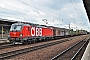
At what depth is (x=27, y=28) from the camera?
23.1 meters

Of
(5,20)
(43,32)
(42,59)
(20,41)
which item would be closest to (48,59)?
(42,59)

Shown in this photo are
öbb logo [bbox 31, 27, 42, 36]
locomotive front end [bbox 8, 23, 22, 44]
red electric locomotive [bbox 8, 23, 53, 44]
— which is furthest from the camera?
öbb logo [bbox 31, 27, 42, 36]

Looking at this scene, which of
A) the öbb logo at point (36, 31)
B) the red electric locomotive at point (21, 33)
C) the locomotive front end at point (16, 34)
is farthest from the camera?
the öbb logo at point (36, 31)

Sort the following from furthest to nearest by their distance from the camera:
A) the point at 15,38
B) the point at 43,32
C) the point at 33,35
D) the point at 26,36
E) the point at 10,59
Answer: the point at 43,32
the point at 33,35
the point at 26,36
the point at 15,38
the point at 10,59

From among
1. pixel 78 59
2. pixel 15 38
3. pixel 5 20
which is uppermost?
pixel 5 20

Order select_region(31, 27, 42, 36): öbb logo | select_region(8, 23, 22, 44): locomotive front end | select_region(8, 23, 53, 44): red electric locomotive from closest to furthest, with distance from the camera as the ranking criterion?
1. select_region(8, 23, 22, 44): locomotive front end
2. select_region(8, 23, 53, 44): red electric locomotive
3. select_region(31, 27, 42, 36): öbb logo

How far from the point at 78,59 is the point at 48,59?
7.26ft

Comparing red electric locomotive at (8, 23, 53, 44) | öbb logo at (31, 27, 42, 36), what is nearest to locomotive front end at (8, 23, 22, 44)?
red electric locomotive at (8, 23, 53, 44)

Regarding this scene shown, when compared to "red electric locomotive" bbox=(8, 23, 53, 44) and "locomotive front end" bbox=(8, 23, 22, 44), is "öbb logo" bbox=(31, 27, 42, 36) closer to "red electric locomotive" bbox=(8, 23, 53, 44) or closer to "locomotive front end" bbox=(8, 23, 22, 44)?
"red electric locomotive" bbox=(8, 23, 53, 44)

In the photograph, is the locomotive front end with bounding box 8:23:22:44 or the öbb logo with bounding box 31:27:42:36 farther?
the öbb logo with bounding box 31:27:42:36

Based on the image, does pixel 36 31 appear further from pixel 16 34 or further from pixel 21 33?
pixel 16 34

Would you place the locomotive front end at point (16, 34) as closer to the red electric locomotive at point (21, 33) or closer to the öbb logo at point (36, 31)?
the red electric locomotive at point (21, 33)

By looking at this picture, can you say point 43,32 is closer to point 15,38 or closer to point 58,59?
point 15,38

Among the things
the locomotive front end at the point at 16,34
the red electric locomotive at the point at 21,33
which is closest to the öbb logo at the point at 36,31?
the red electric locomotive at the point at 21,33
